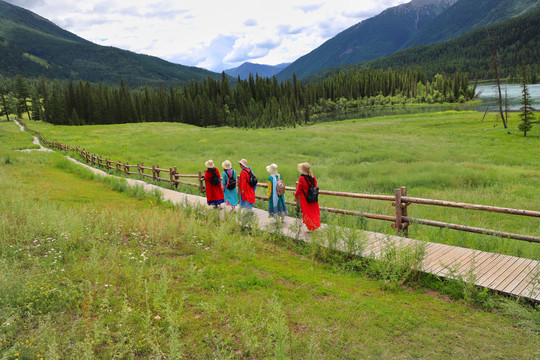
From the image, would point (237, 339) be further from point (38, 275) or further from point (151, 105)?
point (151, 105)

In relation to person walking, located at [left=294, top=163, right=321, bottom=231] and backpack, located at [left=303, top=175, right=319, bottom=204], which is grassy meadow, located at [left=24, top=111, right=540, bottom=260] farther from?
backpack, located at [left=303, top=175, right=319, bottom=204]

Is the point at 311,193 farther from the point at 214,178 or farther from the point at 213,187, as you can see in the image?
the point at 213,187

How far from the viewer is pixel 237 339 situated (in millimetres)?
4387

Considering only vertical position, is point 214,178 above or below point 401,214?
above

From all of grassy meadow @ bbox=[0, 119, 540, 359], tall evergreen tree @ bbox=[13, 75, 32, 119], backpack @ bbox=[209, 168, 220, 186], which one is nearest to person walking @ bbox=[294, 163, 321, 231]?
grassy meadow @ bbox=[0, 119, 540, 359]

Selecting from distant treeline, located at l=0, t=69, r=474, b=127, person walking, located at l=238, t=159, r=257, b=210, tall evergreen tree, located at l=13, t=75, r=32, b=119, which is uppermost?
tall evergreen tree, located at l=13, t=75, r=32, b=119

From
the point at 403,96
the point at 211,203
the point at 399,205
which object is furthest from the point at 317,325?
the point at 403,96

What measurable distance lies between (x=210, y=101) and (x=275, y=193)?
348 feet

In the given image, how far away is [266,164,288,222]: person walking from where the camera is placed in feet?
31.0

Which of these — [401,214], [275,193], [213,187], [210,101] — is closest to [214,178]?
[213,187]

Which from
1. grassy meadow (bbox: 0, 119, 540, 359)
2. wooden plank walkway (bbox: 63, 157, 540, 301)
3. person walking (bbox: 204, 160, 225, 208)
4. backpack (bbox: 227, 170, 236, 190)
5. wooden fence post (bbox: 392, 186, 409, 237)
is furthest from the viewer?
person walking (bbox: 204, 160, 225, 208)

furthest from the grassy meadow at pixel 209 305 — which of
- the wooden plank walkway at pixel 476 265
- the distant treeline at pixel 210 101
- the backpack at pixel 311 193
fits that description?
the distant treeline at pixel 210 101

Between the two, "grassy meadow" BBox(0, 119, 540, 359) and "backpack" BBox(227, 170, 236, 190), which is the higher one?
"backpack" BBox(227, 170, 236, 190)

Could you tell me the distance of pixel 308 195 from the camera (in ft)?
27.7
